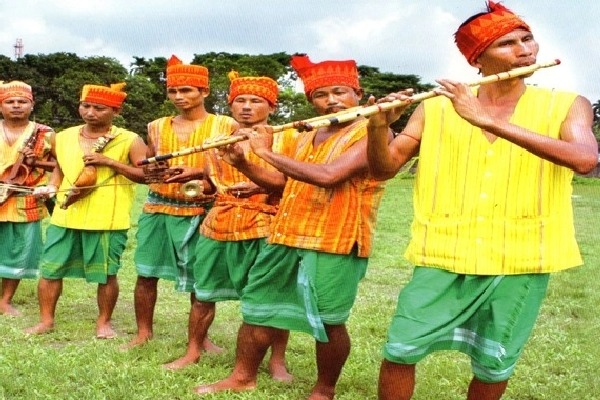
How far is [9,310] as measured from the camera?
280 inches

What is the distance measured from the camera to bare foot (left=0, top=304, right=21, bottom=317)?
7.05m

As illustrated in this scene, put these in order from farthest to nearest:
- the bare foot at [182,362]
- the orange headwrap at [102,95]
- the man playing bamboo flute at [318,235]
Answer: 1. the orange headwrap at [102,95]
2. the bare foot at [182,362]
3. the man playing bamboo flute at [318,235]

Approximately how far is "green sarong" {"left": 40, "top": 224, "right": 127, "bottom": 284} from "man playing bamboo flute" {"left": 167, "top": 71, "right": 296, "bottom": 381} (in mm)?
1152

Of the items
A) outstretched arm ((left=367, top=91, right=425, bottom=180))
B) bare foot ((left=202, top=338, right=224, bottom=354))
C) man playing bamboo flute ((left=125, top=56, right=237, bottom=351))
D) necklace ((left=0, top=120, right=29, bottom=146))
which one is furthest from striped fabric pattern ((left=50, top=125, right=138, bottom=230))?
outstretched arm ((left=367, top=91, right=425, bottom=180))

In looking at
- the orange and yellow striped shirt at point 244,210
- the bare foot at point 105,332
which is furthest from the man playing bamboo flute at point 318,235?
the bare foot at point 105,332

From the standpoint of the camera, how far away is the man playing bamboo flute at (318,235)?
4340 mm

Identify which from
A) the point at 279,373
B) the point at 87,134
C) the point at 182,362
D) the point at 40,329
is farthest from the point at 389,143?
the point at 40,329

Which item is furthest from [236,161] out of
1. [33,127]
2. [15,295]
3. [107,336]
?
[15,295]

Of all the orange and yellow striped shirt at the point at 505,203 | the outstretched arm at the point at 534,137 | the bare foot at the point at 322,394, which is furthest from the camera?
the bare foot at the point at 322,394

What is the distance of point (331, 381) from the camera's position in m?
4.67

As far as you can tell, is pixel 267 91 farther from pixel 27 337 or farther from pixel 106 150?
pixel 27 337

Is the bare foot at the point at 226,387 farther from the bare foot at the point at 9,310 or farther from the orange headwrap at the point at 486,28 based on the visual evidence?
the bare foot at the point at 9,310

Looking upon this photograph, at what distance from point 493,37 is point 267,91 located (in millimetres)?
1943

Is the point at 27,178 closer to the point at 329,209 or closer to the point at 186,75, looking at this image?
the point at 186,75
